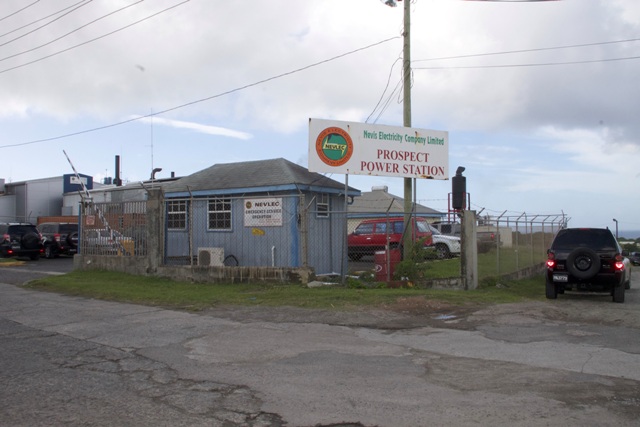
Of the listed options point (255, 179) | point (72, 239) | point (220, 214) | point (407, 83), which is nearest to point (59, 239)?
point (72, 239)

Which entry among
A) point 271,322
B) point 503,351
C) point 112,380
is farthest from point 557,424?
point 271,322

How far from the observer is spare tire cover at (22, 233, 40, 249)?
82.5ft

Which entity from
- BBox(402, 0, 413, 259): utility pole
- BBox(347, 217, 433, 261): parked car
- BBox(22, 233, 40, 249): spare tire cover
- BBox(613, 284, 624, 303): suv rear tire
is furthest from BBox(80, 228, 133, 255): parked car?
BBox(613, 284, 624, 303): suv rear tire

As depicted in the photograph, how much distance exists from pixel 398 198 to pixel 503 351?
32.1 m

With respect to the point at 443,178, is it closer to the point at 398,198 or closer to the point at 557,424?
the point at 557,424

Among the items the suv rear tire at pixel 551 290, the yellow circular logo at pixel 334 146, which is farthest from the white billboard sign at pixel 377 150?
the suv rear tire at pixel 551 290

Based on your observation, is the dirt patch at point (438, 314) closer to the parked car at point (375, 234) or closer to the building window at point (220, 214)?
the building window at point (220, 214)

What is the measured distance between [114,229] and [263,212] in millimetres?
5271

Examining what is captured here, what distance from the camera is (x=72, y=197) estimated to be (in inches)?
1620

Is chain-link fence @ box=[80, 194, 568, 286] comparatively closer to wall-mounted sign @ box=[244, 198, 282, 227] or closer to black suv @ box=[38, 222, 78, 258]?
wall-mounted sign @ box=[244, 198, 282, 227]

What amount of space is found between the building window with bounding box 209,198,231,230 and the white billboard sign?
3.17 m

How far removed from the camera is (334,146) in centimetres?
1421

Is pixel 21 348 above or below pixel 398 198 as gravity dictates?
below

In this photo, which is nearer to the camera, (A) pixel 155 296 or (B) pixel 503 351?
(B) pixel 503 351
